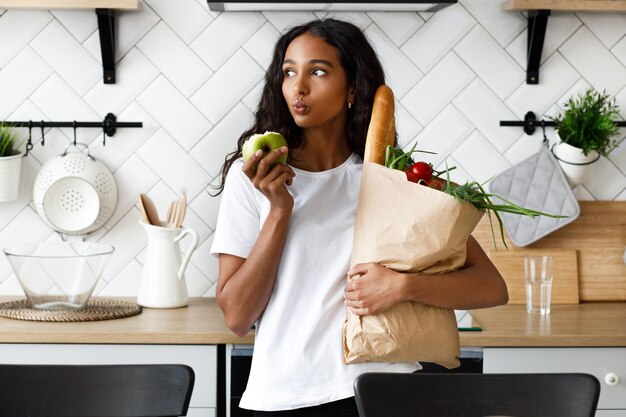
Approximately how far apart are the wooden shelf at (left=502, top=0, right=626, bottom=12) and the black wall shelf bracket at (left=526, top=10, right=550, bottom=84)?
7cm

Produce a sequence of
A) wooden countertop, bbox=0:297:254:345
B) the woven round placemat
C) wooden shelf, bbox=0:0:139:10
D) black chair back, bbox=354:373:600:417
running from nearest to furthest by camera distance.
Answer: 1. black chair back, bbox=354:373:600:417
2. wooden countertop, bbox=0:297:254:345
3. the woven round placemat
4. wooden shelf, bbox=0:0:139:10

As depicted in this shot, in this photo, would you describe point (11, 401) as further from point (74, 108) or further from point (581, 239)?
point (581, 239)

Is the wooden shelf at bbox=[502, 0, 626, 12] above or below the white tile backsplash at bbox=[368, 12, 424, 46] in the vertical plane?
above

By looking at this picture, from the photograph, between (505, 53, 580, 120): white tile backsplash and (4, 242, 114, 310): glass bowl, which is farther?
(505, 53, 580, 120): white tile backsplash

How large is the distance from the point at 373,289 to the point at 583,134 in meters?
1.29

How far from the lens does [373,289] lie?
1.42 metres

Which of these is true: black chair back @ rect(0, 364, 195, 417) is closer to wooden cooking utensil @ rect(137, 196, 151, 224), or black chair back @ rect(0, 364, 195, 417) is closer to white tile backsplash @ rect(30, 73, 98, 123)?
wooden cooking utensil @ rect(137, 196, 151, 224)

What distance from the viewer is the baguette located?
149 cm

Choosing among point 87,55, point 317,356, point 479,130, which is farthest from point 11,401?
point 479,130

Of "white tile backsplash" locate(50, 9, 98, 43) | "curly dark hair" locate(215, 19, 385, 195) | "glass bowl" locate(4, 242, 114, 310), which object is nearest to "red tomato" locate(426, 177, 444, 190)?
"curly dark hair" locate(215, 19, 385, 195)

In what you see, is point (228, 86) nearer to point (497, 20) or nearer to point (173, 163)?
point (173, 163)

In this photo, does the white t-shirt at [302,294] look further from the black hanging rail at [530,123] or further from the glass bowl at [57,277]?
the black hanging rail at [530,123]

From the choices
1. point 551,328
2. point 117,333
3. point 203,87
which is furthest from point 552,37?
point 117,333

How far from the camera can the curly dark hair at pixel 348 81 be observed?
1.59 m
